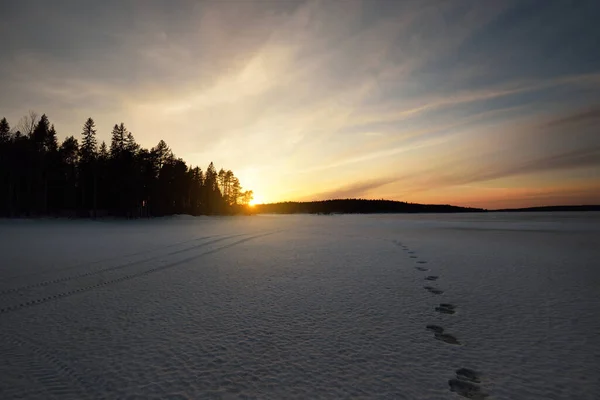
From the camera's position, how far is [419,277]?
802 centimetres

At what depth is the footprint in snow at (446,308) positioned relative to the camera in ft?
17.2

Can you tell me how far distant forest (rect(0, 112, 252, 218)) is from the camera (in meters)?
44.8

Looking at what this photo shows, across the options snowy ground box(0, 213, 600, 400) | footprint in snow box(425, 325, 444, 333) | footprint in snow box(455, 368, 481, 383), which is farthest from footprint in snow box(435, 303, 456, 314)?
footprint in snow box(455, 368, 481, 383)

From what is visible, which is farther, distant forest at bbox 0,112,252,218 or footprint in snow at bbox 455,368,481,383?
distant forest at bbox 0,112,252,218

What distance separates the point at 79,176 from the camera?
5606 cm

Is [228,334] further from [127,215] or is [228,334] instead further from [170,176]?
Answer: [170,176]

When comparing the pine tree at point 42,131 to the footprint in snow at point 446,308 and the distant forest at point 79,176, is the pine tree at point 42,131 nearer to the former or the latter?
the distant forest at point 79,176

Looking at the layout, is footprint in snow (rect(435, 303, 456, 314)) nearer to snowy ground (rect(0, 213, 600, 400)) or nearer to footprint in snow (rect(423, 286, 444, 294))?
snowy ground (rect(0, 213, 600, 400))

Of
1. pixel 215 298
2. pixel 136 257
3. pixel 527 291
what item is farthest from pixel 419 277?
pixel 136 257

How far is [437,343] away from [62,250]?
14746 mm

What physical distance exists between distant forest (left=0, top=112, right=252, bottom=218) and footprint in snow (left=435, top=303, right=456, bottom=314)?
55434mm

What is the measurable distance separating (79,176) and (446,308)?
66708 millimetres

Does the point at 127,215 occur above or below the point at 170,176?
below

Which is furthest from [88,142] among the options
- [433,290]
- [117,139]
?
[433,290]
